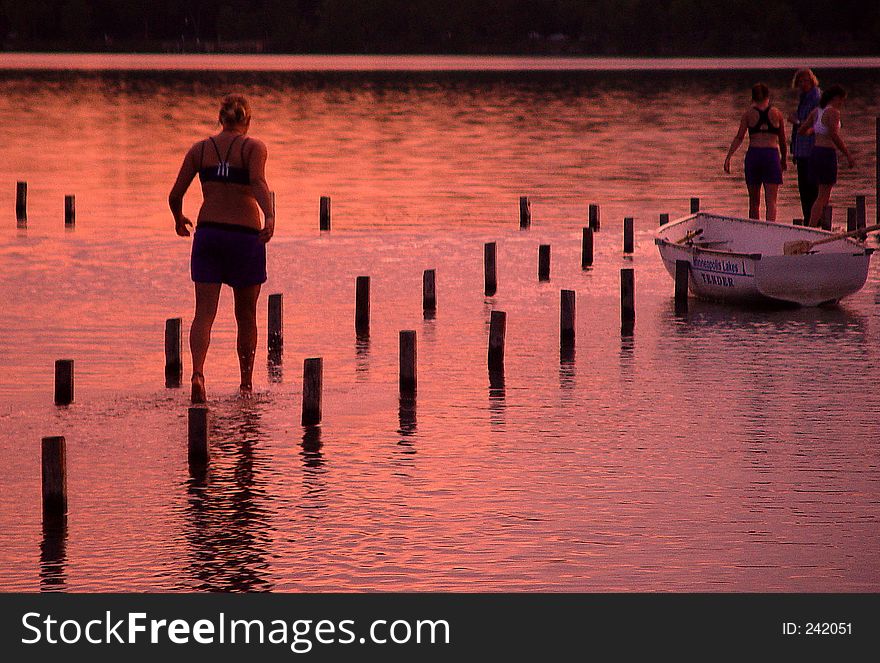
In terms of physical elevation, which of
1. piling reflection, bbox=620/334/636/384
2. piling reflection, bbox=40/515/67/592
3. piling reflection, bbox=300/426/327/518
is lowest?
piling reflection, bbox=40/515/67/592

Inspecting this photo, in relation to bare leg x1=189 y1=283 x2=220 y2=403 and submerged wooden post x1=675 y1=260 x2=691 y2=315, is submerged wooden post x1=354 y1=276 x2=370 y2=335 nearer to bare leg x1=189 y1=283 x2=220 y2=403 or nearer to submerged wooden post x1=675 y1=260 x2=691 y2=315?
submerged wooden post x1=675 y1=260 x2=691 y2=315

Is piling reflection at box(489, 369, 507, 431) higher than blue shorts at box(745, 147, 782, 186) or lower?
lower

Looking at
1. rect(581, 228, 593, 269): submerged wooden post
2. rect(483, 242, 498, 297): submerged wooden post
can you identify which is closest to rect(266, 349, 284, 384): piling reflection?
rect(483, 242, 498, 297): submerged wooden post

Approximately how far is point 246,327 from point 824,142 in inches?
530

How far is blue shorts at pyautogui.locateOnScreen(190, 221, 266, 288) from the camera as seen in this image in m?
16.9

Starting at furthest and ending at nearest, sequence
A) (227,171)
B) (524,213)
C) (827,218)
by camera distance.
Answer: (524,213)
(827,218)
(227,171)

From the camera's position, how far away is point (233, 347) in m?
21.3

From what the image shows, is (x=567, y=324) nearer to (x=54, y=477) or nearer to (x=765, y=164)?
(x=765, y=164)

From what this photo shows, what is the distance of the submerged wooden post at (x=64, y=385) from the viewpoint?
17.9m

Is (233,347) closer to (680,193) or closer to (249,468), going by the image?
(249,468)

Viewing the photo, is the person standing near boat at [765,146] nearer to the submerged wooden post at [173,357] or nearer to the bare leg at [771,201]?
the bare leg at [771,201]

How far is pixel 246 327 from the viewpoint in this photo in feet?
57.8

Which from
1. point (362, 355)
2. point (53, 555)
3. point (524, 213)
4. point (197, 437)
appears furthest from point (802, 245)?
point (53, 555)

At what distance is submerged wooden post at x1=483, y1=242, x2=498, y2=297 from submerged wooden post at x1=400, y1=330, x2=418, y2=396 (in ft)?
24.8
